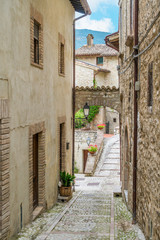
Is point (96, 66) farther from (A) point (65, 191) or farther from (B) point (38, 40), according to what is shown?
(B) point (38, 40)

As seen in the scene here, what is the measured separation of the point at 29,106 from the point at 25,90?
420 mm

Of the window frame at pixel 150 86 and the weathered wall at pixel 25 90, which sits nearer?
the weathered wall at pixel 25 90

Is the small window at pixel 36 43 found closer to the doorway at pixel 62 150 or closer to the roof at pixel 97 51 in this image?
the doorway at pixel 62 150

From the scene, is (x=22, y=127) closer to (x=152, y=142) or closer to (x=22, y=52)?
(x=22, y=52)

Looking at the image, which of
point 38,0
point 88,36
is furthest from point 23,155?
point 88,36

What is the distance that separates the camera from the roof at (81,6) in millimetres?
11327

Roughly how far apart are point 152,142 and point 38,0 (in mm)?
4355

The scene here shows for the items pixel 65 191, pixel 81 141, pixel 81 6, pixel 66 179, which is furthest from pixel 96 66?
pixel 65 191

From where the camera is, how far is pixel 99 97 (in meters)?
14.5

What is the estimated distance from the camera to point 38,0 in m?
7.20

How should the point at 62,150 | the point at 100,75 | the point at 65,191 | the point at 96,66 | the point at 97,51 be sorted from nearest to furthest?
the point at 65,191 < the point at 62,150 < the point at 96,66 < the point at 100,75 < the point at 97,51

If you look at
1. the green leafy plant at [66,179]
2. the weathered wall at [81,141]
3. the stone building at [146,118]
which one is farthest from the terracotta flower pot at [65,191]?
the weathered wall at [81,141]

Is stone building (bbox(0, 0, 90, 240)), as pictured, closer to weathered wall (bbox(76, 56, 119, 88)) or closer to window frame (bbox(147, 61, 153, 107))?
window frame (bbox(147, 61, 153, 107))

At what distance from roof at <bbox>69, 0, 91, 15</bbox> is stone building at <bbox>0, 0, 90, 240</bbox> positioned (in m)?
1.08
